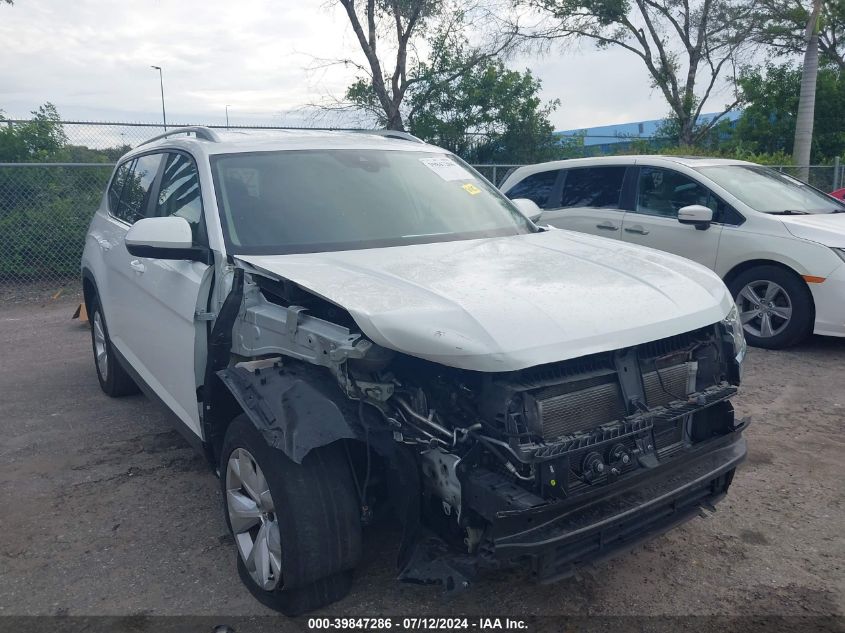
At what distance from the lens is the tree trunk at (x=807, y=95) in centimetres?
1368

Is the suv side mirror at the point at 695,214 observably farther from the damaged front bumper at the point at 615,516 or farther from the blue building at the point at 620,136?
the blue building at the point at 620,136

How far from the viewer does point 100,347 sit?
5578mm

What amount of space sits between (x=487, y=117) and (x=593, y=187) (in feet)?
33.3

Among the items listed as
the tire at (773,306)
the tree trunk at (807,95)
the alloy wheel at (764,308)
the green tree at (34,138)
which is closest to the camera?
the tire at (773,306)

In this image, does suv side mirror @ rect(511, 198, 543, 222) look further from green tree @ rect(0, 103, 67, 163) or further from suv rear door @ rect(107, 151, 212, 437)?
green tree @ rect(0, 103, 67, 163)

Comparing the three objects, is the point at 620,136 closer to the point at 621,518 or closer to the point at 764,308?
the point at 764,308

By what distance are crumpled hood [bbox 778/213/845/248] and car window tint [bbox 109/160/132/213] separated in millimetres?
5544

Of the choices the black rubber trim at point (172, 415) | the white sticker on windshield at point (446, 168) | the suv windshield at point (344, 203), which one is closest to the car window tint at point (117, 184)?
the black rubber trim at point (172, 415)

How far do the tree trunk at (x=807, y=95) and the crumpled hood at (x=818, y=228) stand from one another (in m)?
8.79

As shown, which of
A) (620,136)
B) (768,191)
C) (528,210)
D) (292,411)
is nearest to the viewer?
(292,411)

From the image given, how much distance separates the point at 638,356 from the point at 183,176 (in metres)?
2.63

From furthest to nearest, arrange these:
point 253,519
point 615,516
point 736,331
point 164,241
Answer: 1. point 164,241
2. point 736,331
3. point 253,519
4. point 615,516

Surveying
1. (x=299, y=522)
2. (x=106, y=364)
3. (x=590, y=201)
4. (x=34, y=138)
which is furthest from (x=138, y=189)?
(x=34, y=138)

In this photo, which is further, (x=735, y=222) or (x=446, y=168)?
(x=735, y=222)
